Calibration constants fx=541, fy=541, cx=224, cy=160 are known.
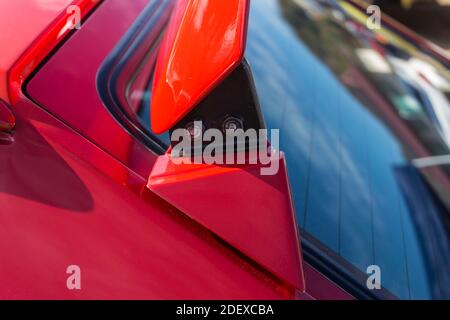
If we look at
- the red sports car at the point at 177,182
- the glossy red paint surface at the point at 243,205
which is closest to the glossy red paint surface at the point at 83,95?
the red sports car at the point at 177,182

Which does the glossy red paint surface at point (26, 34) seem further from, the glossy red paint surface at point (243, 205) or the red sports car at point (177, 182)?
the glossy red paint surface at point (243, 205)

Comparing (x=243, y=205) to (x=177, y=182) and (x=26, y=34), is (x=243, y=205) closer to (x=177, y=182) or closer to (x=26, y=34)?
(x=177, y=182)

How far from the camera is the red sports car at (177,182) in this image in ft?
3.24

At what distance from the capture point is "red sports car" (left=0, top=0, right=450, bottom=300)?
0.99m

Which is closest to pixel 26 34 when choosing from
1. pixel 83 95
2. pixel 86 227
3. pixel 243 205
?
pixel 83 95

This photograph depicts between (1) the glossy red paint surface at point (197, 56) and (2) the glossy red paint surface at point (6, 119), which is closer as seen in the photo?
(1) the glossy red paint surface at point (197, 56)

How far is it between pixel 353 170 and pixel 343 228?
189 millimetres

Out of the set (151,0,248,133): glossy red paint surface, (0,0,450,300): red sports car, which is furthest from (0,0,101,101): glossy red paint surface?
(151,0,248,133): glossy red paint surface

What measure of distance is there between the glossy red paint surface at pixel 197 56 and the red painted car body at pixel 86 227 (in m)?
0.18

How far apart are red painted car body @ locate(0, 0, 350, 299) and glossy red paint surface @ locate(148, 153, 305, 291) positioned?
35 mm

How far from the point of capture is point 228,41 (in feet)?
2.83

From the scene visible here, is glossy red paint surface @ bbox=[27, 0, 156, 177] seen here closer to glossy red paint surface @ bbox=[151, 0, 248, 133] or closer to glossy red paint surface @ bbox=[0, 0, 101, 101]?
glossy red paint surface @ bbox=[0, 0, 101, 101]
